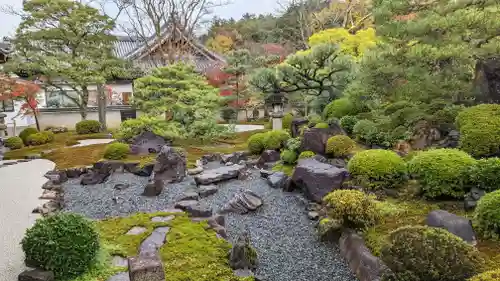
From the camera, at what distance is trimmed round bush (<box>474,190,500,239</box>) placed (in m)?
4.79

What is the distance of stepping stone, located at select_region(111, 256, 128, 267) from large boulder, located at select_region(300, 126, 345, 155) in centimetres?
622

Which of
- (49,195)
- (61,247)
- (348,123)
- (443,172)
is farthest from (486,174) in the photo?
(49,195)

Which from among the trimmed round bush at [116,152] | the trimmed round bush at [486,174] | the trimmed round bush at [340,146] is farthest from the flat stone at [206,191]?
the trimmed round bush at [486,174]

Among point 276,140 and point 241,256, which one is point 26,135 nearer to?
point 276,140

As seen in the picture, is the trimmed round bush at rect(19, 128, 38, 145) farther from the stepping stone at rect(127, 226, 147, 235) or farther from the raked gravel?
the stepping stone at rect(127, 226, 147, 235)

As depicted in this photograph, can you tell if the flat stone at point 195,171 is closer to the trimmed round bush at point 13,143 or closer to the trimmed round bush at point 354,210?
the trimmed round bush at point 354,210

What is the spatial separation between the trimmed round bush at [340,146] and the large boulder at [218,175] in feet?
9.00

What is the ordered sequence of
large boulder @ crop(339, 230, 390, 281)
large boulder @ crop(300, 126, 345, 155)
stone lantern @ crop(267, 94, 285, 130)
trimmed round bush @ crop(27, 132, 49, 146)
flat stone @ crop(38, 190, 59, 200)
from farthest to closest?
trimmed round bush @ crop(27, 132, 49, 146) → stone lantern @ crop(267, 94, 285, 130) → large boulder @ crop(300, 126, 345, 155) → flat stone @ crop(38, 190, 59, 200) → large boulder @ crop(339, 230, 390, 281)

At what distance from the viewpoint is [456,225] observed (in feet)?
16.3

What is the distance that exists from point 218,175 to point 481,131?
244 inches

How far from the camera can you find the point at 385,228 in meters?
5.75

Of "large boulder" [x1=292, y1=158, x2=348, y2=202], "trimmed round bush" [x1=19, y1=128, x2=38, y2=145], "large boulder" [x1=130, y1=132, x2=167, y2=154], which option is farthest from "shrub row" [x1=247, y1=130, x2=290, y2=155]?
"trimmed round bush" [x1=19, y1=128, x2=38, y2=145]

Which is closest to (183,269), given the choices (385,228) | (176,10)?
(385,228)

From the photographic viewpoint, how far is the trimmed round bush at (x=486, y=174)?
18.5 feet
